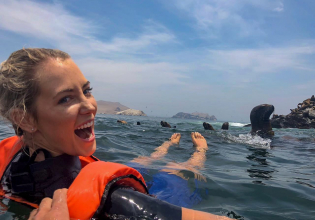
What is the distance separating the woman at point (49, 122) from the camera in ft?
5.48

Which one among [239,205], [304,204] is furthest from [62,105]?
[304,204]

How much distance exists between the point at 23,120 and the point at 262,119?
35.9 ft

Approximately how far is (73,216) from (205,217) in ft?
2.71

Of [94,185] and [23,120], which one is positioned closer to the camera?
[94,185]

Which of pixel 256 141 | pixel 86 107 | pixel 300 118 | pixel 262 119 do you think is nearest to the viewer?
pixel 86 107

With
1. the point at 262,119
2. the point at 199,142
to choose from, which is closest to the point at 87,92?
the point at 199,142

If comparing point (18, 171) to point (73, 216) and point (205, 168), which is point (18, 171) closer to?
point (73, 216)

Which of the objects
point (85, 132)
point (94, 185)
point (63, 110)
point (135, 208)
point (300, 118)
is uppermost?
point (300, 118)

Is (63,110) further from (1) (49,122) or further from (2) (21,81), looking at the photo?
(2) (21,81)

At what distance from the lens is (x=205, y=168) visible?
4.33 meters

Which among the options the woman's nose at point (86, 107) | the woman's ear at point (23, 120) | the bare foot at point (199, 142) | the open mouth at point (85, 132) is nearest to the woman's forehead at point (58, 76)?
the woman's nose at point (86, 107)

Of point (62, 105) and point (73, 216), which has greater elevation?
point (62, 105)

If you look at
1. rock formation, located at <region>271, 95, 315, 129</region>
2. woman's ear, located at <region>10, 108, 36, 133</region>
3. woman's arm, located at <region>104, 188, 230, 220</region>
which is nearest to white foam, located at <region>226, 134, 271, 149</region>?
woman's arm, located at <region>104, 188, 230, 220</region>

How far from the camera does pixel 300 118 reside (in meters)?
22.7
